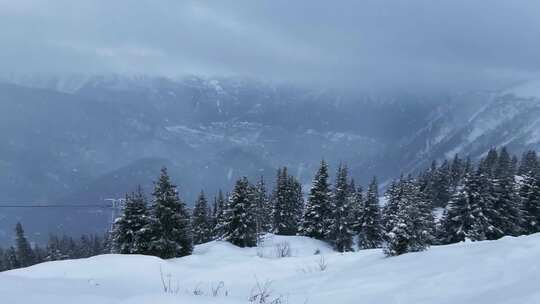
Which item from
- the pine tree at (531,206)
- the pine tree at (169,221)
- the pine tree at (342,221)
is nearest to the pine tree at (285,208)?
the pine tree at (342,221)

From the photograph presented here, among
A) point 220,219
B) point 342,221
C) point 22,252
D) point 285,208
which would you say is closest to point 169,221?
point 220,219

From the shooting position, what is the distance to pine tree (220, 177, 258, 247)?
1411 inches

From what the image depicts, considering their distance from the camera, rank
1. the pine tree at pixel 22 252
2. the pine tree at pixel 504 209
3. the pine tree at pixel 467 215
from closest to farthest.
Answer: the pine tree at pixel 467 215 < the pine tree at pixel 504 209 < the pine tree at pixel 22 252

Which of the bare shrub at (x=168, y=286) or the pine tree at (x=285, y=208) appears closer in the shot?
the bare shrub at (x=168, y=286)

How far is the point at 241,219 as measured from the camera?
35938mm

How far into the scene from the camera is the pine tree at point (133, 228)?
96.9ft

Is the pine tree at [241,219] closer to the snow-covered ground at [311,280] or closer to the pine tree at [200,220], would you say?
the pine tree at [200,220]

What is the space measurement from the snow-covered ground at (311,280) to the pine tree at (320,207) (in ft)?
93.4

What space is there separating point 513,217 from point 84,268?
35.1 meters

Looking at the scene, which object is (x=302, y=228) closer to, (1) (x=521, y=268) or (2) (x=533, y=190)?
(2) (x=533, y=190)

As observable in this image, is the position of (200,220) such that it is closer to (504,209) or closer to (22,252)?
(504,209)

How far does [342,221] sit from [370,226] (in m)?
3.51

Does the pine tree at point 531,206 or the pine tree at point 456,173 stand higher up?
the pine tree at point 456,173

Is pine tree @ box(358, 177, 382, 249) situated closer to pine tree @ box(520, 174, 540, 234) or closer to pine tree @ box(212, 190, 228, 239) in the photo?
pine tree @ box(520, 174, 540, 234)
